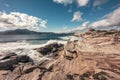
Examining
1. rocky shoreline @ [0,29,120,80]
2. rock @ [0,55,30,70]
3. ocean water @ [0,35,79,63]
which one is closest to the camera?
rocky shoreline @ [0,29,120,80]

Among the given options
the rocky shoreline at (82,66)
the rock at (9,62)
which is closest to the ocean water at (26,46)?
the rock at (9,62)

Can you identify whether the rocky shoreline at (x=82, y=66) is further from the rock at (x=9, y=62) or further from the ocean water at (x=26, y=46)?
the ocean water at (x=26, y=46)

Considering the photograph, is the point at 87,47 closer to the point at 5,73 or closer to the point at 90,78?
the point at 90,78

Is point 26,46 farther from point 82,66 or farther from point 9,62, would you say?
point 82,66

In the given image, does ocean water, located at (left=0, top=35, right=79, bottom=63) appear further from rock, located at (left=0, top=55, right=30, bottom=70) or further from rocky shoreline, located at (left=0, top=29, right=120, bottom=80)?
rocky shoreline, located at (left=0, top=29, right=120, bottom=80)

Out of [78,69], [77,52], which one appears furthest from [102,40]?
[78,69]

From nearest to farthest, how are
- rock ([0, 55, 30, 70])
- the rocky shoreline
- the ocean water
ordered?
the rocky shoreline
rock ([0, 55, 30, 70])
the ocean water

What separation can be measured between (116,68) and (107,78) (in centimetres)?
246

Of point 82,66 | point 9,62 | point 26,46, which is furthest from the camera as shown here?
point 26,46

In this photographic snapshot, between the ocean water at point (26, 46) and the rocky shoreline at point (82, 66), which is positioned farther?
the ocean water at point (26, 46)

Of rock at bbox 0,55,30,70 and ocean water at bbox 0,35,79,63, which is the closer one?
rock at bbox 0,55,30,70

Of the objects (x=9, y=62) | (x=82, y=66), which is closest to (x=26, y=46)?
(x=9, y=62)

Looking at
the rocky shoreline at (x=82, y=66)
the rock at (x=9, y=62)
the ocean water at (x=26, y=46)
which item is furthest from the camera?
the ocean water at (x=26, y=46)

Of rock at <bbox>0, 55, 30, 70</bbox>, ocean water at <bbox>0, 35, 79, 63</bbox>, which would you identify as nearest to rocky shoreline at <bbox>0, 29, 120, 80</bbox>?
rock at <bbox>0, 55, 30, 70</bbox>
